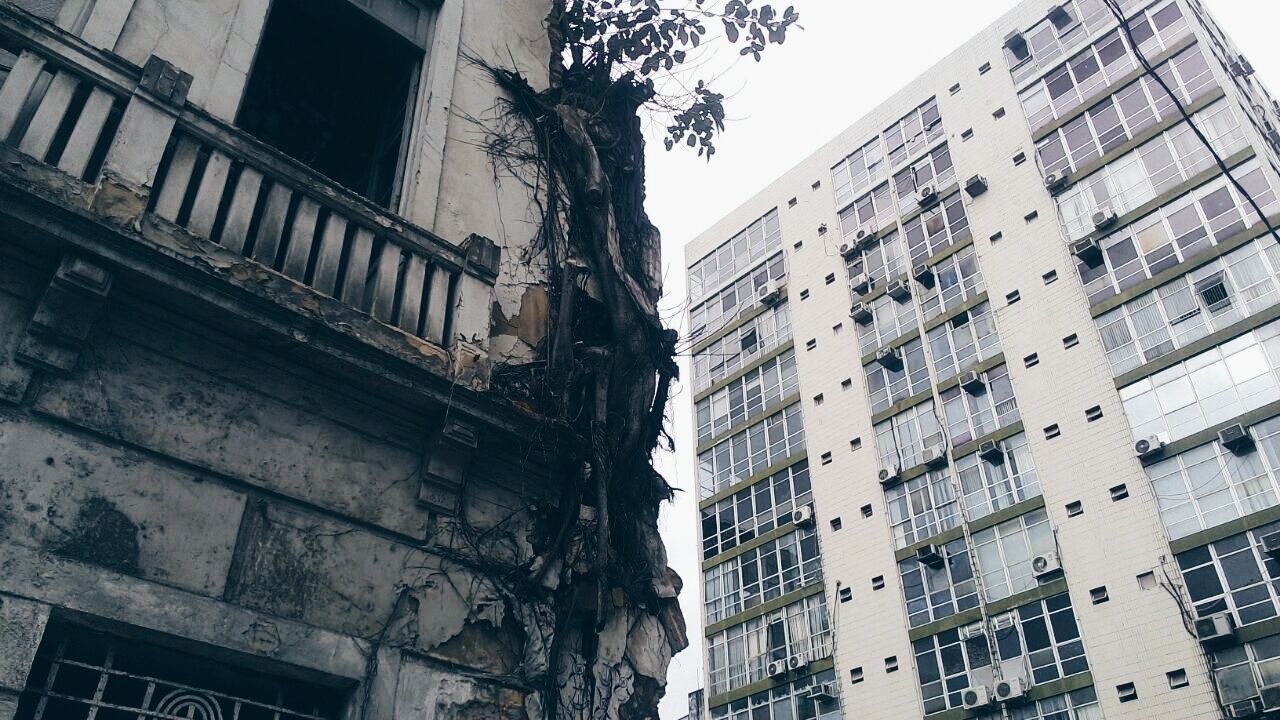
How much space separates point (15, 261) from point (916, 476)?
98.5 feet

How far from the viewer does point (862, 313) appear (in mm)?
36125

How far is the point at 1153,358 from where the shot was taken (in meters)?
27.1

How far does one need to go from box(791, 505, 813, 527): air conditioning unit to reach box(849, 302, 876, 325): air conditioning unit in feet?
24.7

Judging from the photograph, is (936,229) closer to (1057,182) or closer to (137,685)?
(1057,182)

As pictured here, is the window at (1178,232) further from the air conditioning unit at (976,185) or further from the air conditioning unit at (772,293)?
the air conditioning unit at (772,293)

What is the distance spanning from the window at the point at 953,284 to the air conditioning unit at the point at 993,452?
569 centimetres

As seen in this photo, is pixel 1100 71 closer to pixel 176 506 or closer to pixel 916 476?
pixel 916 476

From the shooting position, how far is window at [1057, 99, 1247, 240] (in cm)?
2798

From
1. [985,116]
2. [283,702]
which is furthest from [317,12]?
[985,116]

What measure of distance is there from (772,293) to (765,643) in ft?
47.4

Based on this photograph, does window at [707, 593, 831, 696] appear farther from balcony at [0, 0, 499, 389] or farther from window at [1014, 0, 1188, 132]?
balcony at [0, 0, 499, 389]

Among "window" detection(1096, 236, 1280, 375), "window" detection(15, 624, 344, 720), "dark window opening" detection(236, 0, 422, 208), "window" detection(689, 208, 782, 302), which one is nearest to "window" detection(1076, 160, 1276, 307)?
"window" detection(1096, 236, 1280, 375)

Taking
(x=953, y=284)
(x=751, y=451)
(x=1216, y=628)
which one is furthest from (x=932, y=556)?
(x=953, y=284)

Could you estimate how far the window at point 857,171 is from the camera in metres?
39.2
